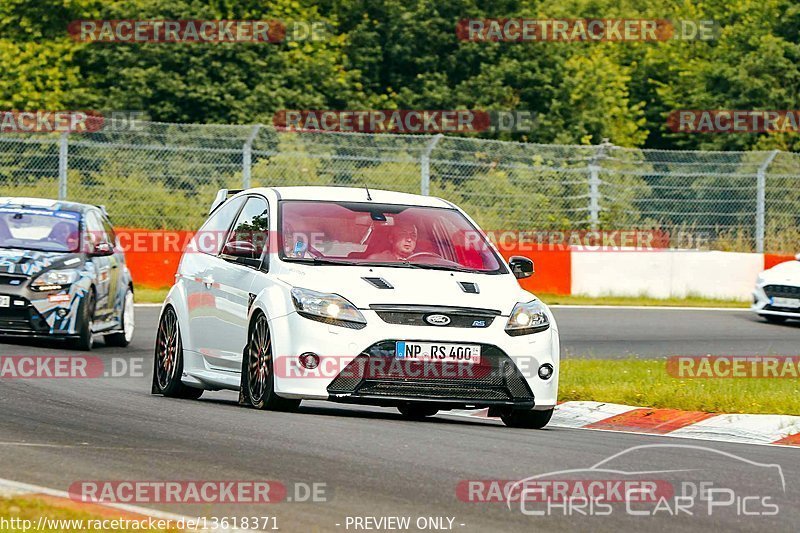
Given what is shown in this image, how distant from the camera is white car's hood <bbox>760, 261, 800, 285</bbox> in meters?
23.1

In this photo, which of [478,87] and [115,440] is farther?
[478,87]

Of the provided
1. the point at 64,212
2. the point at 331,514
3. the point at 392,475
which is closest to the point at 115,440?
the point at 392,475

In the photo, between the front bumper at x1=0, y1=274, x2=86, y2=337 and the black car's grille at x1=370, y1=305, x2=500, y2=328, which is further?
the front bumper at x1=0, y1=274, x2=86, y2=337

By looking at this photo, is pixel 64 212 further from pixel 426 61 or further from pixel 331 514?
pixel 426 61

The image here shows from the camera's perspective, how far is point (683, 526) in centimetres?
706

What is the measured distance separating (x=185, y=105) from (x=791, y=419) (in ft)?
107

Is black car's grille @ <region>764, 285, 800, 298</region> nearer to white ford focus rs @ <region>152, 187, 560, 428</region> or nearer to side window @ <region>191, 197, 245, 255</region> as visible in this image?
white ford focus rs @ <region>152, 187, 560, 428</region>

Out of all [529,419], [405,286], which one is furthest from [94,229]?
[529,419]

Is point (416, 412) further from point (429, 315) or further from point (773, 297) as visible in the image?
point (773, 297)

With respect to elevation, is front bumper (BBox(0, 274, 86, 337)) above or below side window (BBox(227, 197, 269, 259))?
below

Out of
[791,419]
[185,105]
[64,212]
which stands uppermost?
[185,105]

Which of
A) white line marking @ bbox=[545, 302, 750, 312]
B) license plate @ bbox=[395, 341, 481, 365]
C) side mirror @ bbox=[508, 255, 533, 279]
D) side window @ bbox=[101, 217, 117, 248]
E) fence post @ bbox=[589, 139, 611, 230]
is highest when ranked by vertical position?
fence post @ bbox=[589, 139, 611, 230]

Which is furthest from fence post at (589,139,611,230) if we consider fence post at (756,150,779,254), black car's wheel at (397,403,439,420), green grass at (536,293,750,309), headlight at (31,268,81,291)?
black car's wheel at (397,403,439,420)

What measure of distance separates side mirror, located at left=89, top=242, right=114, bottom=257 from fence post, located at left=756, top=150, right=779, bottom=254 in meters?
13.5
